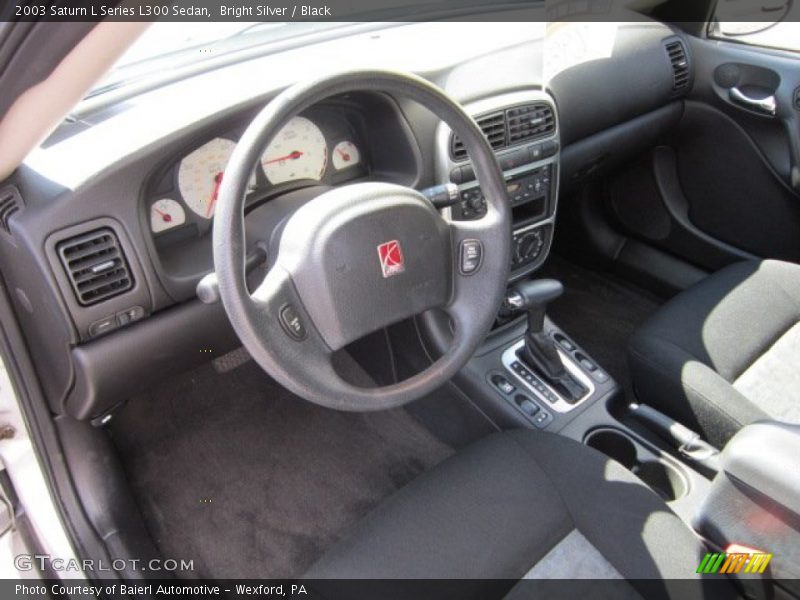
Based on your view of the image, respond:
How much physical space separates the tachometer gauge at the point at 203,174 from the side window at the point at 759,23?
1.76 meters

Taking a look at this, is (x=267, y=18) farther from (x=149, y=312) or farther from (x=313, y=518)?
(x=313, y=518)

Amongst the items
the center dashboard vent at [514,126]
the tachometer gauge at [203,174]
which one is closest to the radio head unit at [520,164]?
the center dashboard vent at [514,126]

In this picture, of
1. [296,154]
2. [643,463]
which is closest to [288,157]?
[296,154]

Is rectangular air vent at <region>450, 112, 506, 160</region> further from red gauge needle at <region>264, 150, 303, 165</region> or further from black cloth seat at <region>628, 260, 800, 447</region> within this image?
black cloth seat at <region>628, 260, 800, 447</region>

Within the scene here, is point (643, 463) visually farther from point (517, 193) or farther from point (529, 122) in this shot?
point (529, 122)

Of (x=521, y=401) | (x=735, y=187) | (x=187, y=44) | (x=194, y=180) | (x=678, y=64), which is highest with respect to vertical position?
(x=187, y=44)

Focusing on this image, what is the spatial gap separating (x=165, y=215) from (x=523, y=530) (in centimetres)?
86

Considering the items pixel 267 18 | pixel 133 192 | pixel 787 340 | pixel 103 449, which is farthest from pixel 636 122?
pixel 103 449

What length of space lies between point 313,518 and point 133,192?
102 centimetres

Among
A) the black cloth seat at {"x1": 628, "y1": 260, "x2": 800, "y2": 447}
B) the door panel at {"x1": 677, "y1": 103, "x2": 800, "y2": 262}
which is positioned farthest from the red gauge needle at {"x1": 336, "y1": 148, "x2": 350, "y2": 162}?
the door panel at {"x1": 677, "y1": 103, "x2": 800, "y2": 262}

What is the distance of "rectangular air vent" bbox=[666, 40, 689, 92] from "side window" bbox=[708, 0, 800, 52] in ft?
0.56

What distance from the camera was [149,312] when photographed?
50.2 inches

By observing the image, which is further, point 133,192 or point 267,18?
point 267,18

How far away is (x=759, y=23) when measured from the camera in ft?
7.27
